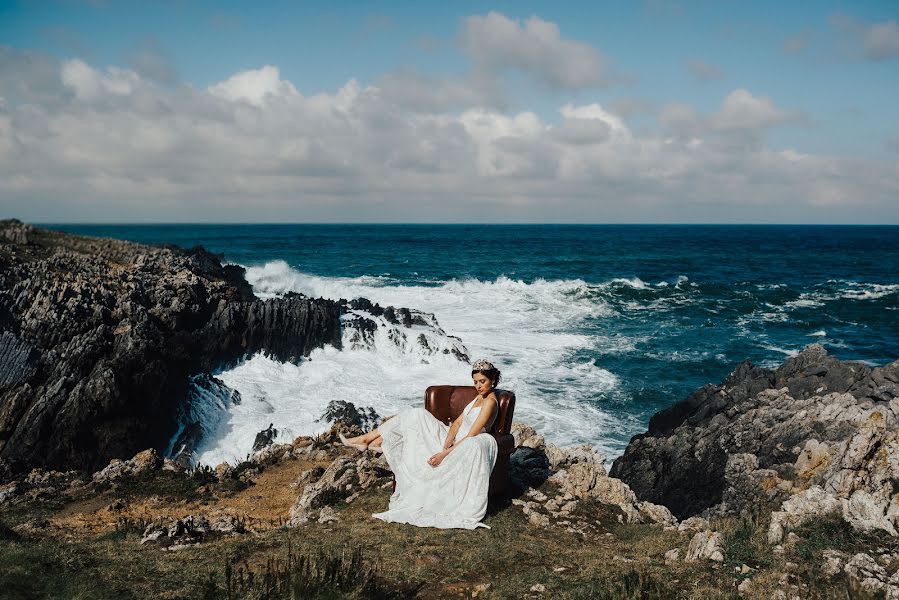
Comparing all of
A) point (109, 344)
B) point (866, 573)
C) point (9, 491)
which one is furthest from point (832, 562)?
point (109, 344)

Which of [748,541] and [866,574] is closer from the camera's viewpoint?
[866,574]

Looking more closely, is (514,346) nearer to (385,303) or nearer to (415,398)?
(415,398)

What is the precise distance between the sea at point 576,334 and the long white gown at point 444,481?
401 inches

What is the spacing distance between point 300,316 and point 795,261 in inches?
2810

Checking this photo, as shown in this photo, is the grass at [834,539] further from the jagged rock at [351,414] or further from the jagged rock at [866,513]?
the jagged rock at [351,414]

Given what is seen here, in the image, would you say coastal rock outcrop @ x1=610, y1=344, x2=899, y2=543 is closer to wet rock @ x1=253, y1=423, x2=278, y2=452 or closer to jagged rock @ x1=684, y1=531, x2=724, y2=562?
jagged rock @ x1=684, y1=531, x2=724, y2=562

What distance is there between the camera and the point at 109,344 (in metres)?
17.8

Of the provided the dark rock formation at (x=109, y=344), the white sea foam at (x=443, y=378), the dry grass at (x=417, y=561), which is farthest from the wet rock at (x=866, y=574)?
the dark rock formation at (x=109, y=344)

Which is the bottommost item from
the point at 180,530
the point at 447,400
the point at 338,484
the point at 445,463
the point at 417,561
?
the point at 338,484

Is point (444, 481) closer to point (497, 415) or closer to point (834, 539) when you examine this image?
point (497, 415)

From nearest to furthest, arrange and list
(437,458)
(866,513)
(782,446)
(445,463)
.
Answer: (866,513) < (445,463) < (437,458) < (782,446)

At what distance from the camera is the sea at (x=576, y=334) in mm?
20281

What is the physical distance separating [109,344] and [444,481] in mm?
14109

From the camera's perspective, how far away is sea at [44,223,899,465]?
20.3 m
